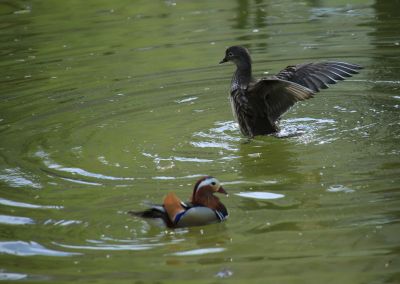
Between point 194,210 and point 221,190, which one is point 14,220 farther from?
point 221,190

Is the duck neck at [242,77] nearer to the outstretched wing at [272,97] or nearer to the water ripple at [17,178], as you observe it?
A: the outstretched wing at [272,97]

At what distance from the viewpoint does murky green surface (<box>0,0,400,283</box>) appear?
6.43m

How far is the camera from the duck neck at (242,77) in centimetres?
1027

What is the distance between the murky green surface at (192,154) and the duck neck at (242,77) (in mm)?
545

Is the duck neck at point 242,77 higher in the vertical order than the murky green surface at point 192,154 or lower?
higher

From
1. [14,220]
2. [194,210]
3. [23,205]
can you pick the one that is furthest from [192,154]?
[14,220]

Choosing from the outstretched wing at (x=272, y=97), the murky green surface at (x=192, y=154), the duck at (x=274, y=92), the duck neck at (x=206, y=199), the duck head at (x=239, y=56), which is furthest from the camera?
the duck head at (x=239, y=56)

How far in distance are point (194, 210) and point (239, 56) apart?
12.7 ft

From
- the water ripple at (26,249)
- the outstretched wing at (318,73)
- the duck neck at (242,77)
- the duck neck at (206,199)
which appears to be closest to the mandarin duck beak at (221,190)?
the duck neck at (206,199)

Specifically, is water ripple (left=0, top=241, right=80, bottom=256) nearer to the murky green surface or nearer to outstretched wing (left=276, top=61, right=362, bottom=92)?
the murky green surface

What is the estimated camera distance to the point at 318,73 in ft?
32.2

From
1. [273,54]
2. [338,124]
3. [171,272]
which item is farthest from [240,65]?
[171,272]

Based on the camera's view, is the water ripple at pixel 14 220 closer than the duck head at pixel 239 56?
Yes

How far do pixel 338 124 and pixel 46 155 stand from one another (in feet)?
10.8
